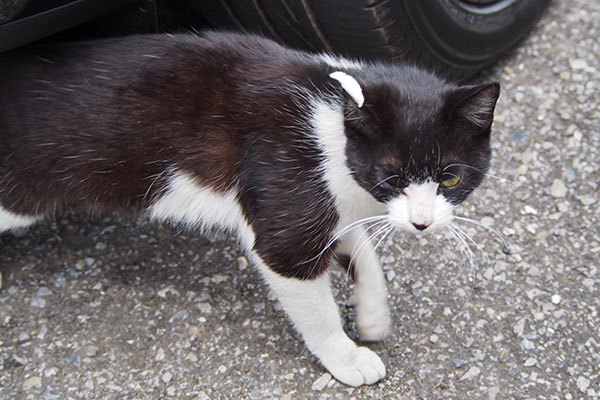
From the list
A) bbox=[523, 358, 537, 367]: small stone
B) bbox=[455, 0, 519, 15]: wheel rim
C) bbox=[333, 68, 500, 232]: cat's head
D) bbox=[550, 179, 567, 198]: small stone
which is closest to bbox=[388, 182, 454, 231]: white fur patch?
bbox=[333, 68, 500, 232]: cat's head

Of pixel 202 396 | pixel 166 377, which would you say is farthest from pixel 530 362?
pixel 166 377

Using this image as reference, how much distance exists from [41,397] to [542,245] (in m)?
1.71

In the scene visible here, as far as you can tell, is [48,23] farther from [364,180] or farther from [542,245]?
[542,245]

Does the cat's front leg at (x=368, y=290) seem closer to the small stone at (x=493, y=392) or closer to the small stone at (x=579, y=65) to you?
the small stone at (x=493, y=392)

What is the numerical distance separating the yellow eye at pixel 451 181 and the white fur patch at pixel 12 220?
131 cm

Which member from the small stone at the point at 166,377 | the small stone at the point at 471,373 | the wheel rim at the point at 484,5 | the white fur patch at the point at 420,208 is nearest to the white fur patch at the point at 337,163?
the white fur patch at the point at 420,208

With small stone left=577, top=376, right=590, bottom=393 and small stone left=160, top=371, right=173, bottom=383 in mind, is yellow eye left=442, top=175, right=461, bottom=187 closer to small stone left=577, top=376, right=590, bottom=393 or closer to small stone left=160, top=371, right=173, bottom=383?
small stone left=577, top=376, right=590, bottom=393

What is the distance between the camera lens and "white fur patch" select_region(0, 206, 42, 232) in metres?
2.26

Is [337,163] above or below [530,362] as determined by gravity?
above

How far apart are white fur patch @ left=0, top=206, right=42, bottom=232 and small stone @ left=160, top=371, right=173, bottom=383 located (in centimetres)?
67

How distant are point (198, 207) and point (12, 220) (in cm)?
62

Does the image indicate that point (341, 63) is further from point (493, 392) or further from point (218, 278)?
point (493, 392)

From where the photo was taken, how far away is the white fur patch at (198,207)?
2143 mm

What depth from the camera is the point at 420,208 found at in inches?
70.7
